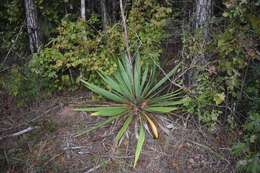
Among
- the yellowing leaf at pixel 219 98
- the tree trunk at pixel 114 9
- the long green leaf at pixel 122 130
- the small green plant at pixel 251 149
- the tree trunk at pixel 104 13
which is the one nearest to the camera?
the small green plant at pixel 251 149

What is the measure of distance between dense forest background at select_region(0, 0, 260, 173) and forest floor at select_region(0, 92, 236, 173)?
0.16m

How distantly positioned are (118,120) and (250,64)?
1690 millimetres

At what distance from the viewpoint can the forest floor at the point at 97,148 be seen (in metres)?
3.21

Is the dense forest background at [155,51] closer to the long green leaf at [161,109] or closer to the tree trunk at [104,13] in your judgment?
the tree trunk at [104,13]

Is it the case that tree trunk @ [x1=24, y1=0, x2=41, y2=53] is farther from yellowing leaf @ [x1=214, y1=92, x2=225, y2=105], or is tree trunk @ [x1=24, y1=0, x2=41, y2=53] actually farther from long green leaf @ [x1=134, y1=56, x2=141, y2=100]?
yellowing leaf @ [x1=214, y1=92, x2=225, y2=105]

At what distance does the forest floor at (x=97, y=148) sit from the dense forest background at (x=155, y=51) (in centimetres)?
16

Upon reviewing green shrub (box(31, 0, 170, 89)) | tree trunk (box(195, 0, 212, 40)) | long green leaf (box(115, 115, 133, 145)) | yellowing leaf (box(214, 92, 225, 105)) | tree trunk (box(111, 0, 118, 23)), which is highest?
tree trunk (box(111, 0, 118, 23))

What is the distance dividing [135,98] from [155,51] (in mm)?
706

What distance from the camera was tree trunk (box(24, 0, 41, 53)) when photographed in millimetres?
4168

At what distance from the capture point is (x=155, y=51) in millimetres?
3965

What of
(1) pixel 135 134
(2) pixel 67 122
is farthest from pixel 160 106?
(2) pixel 67 122

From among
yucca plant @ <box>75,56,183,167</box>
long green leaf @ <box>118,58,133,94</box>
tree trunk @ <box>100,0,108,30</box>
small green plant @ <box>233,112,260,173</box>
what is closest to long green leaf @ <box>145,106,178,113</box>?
yucca plant @ <box>75,56,183,167</box>

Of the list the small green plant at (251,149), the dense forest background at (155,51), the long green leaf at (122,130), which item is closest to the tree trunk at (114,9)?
the dense forest background at (155,51)

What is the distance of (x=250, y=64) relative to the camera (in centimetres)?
Answer: 346
